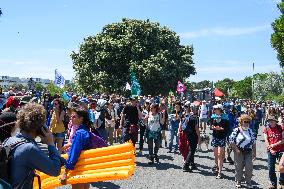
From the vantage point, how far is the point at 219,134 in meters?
10.8

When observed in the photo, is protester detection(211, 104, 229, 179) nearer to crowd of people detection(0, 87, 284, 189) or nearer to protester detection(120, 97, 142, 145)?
crowd of people detection(0, 87, 284, 189)

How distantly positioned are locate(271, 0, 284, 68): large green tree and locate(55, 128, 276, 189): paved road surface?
34984mm

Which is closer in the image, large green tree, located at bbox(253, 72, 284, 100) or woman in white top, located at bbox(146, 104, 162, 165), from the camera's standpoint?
woman in white top, located at bbox(146, 104, 162, 165)

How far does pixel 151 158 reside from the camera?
1245 cm

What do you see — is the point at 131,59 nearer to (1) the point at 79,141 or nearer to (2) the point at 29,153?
(1) the point at 79,141

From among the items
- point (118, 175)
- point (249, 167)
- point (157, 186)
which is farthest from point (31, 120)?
point (249, 167)

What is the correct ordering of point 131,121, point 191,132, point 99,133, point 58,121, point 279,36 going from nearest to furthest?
point 99,133 < point 191,132 < point 58,121 < point 131,121 < point 279,36

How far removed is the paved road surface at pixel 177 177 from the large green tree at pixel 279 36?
3498 centimetres

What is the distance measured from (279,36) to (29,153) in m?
47.0

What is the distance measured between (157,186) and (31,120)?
6.48 meters

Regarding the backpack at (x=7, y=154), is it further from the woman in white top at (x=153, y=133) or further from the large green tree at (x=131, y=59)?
the large green tree at (x=131, y=59)

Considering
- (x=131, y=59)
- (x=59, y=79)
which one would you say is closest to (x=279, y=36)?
(x=131, y=59)

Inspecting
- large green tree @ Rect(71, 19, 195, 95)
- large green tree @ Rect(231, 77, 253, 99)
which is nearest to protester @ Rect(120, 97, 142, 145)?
large green tree @ Rect(71, 19, 195, 95)

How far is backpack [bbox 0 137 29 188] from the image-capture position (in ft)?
10.6
